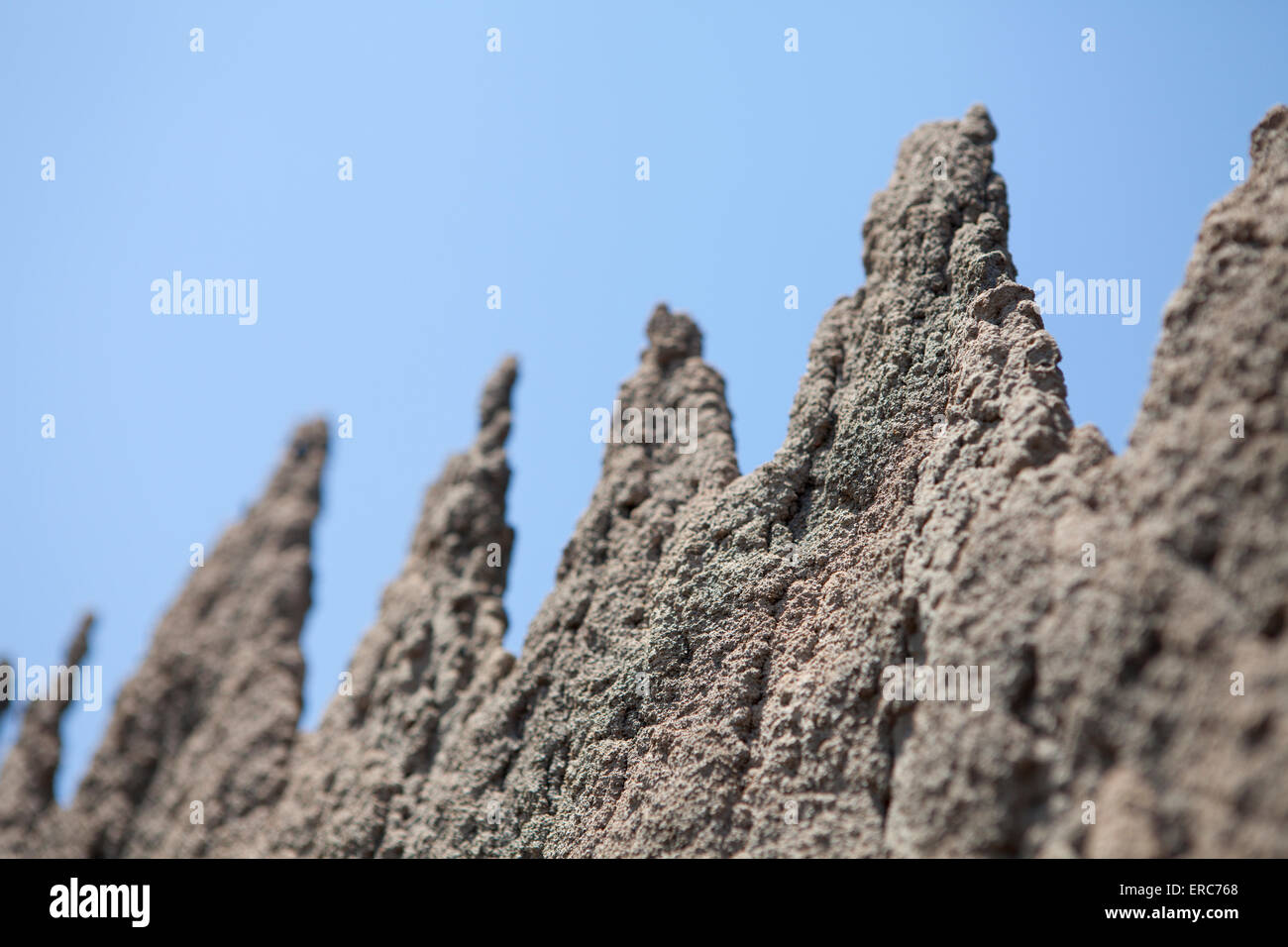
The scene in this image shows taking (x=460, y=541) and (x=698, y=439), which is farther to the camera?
(x=460, y=541)

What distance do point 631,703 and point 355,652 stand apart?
510 centimetres

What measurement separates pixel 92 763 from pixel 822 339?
36.7 ft

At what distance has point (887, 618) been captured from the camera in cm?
643

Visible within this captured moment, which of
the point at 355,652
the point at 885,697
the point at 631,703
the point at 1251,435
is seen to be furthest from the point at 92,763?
the point at 1251,435

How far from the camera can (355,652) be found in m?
12.0

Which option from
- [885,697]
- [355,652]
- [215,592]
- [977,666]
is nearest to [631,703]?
[885,697]

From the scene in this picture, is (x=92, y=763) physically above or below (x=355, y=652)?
below

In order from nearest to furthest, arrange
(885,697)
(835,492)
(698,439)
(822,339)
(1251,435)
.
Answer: (1251,435) → (885,697) → (835,492) → (822,339) → (698,439)

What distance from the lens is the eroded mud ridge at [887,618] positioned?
4.73m

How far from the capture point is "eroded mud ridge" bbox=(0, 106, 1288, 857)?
4734mm

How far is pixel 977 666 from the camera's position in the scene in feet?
18.0

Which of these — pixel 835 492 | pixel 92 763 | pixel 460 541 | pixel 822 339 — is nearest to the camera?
pixel 835 492
